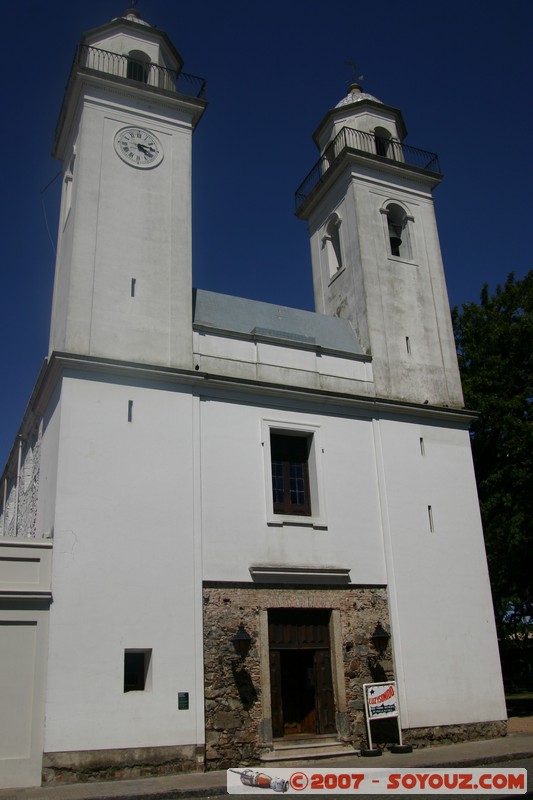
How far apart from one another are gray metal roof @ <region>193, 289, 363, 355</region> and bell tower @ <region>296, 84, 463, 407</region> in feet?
2.16

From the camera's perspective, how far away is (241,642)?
537 inches

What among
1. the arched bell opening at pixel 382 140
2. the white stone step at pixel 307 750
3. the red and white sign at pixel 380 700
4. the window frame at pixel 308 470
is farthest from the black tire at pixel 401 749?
the arched bell opening at pixel 382 140

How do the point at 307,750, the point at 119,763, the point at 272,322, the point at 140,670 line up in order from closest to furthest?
the point at 119,763 → the point at 140,670 → the point at 307,750 → the point at 272,322

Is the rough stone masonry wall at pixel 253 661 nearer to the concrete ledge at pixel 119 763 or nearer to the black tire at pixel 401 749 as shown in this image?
the concrete ledge at pixel 119 763

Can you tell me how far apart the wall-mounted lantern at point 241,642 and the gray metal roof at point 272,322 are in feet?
22.2

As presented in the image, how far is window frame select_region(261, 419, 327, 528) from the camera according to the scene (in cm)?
1530

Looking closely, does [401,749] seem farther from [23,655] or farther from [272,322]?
[272,322]

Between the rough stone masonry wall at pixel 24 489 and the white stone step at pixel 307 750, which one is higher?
the rough stone masonry wall at pixel 24 489

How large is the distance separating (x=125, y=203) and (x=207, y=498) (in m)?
7.34

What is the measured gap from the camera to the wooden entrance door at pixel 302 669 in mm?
14312

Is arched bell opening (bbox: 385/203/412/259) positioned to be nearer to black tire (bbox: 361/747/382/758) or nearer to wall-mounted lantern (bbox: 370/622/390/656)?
wall-mounted lantern (bbox: 370/622/390/656)

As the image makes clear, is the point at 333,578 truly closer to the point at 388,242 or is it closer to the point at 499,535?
the point at 499,535
